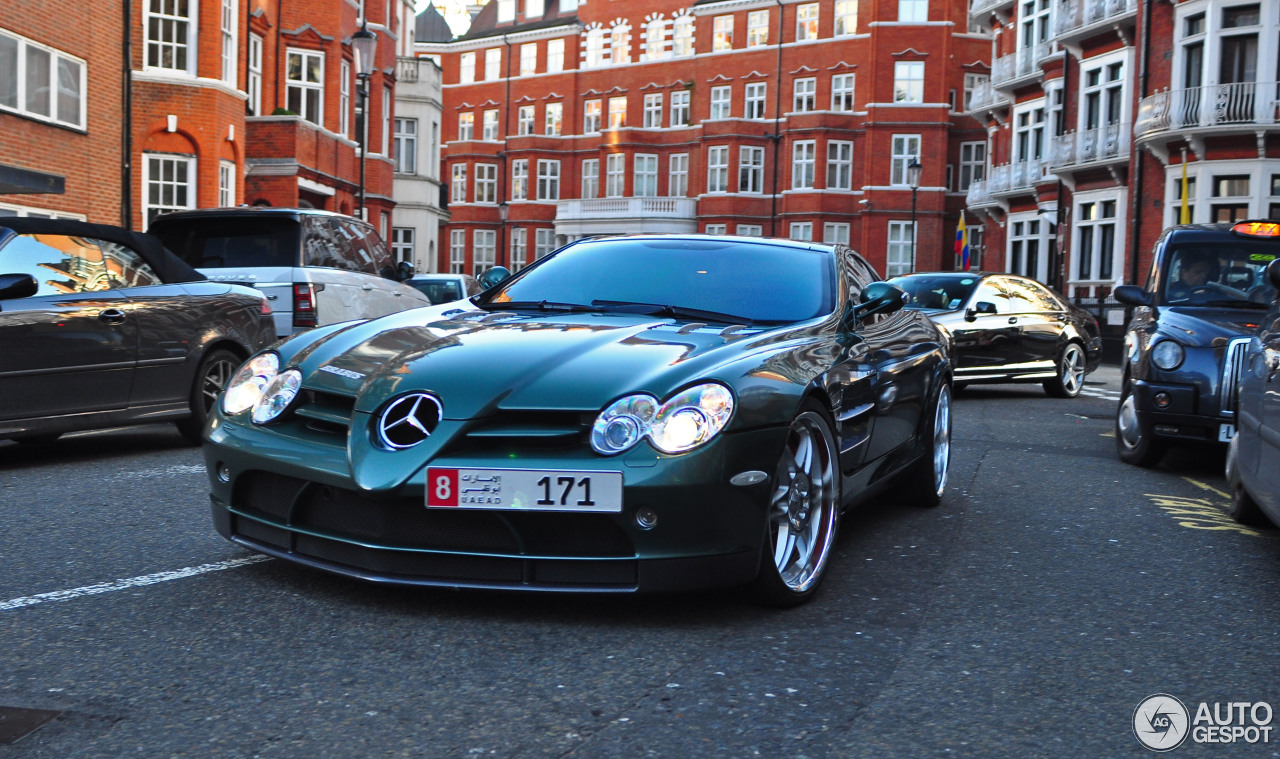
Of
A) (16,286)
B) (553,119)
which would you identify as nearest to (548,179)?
(553,119)

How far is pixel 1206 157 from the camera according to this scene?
30625 mm

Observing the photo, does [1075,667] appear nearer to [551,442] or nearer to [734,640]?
[734,640]

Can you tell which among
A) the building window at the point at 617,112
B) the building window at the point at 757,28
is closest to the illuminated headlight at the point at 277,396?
the building window at the point at 757,28

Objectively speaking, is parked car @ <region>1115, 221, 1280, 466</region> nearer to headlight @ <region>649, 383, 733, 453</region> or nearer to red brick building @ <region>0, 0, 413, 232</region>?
headlight @ <region>649, 383, 733, 453</region>

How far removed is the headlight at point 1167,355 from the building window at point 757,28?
56.5 meters

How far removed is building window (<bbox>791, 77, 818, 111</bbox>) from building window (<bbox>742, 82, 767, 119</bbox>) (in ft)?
5.69

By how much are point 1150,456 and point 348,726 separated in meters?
6.99

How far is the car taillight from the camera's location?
38.0 feet

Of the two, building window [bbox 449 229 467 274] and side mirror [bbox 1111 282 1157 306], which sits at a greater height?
building window [bbox 449 229 467 274]

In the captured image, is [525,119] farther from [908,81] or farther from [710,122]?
[908,81]

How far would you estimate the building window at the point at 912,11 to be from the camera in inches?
2274

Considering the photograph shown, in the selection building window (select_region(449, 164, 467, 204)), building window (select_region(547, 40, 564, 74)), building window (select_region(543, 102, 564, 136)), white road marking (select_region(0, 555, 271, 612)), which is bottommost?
white road marking (select_region(0, 555, 271, 612))

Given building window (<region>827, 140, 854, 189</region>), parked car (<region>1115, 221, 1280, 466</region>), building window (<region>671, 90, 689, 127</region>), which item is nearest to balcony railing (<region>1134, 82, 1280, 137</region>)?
parked car (<region>1115, 221, 1280, 466</region>)

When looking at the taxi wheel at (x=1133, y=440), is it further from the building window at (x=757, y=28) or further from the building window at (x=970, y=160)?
the building window at (x=757, y=28)
